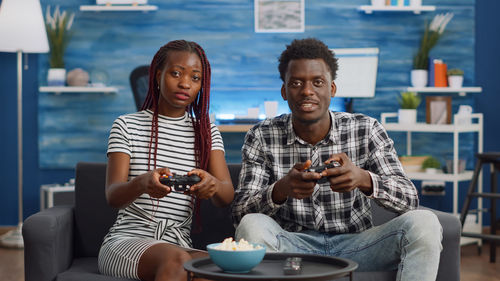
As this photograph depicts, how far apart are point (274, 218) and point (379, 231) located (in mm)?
373

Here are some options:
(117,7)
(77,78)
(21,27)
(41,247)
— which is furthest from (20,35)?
(41,247)

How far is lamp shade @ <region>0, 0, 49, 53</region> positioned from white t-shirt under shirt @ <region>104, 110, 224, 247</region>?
269 cm

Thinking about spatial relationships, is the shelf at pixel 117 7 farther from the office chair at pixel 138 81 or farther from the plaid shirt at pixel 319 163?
the plaid shirt at pixel 319 163

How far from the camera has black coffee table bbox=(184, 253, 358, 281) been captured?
4.48 ft

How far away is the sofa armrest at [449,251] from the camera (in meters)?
2.01

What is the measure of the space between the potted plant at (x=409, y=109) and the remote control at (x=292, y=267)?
10.6ft

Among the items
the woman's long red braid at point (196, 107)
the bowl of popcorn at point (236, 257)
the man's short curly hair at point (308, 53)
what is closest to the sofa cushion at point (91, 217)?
the woman's long red braid at point (196, 107)

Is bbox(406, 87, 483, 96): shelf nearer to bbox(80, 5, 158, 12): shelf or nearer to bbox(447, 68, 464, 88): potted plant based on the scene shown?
bbox(447, 68, 464, 88): potted plant

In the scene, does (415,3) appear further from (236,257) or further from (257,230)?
(236,257)

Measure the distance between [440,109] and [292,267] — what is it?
128 inches

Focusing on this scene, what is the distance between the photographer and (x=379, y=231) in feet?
6.48

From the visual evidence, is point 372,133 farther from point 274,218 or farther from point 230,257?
point 230,257

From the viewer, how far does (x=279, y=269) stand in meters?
1.51

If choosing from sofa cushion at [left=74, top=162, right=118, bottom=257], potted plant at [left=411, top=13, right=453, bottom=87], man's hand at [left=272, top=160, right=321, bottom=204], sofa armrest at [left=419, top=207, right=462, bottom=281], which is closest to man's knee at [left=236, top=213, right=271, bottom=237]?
man's hand at [left=272, top=160, right=321, bottom=204]
